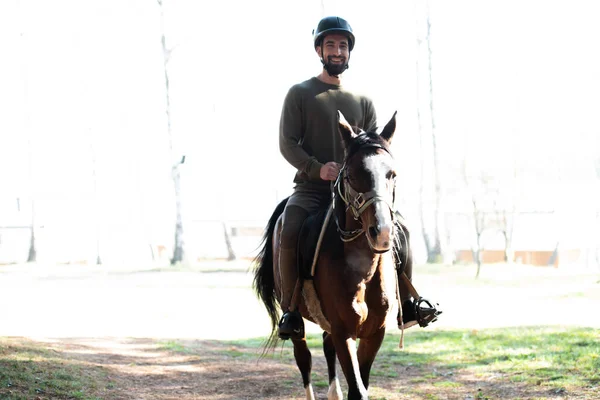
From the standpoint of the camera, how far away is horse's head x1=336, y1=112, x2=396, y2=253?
5.03 m

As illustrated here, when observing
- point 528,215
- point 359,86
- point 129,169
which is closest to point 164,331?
point 359,86

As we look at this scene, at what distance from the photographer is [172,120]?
34.6 meters

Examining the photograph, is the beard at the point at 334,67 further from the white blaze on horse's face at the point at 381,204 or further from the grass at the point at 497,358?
the grass at the point at 497,358

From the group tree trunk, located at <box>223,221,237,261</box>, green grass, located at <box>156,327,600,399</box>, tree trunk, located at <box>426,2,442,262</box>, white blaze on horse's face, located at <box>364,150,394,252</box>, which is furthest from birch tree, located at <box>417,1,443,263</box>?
white blaze on horse's face, located at <box>364,150,394,252</box>

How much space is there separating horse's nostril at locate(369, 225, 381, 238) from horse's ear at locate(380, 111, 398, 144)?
0.97 metres

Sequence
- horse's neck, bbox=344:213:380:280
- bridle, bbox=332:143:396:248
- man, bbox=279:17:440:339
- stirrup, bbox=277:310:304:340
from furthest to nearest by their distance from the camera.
Result: man, bbox=279:17:440:339
stirrup, bbox=277:310:304:340
horse's neck, bbox=344:213:380:280
bridle, bbox=332:143:396:248

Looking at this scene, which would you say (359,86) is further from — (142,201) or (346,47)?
(142,201)

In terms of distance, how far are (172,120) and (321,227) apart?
1156 inches

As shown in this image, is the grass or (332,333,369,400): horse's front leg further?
the grass

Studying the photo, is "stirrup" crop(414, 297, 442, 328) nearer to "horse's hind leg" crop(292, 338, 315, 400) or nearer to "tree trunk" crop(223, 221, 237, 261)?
"horse's hind leg" crop(292, 338, 315, 400)

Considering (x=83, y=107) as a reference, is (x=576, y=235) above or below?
below

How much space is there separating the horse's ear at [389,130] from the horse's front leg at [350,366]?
1.61 meters

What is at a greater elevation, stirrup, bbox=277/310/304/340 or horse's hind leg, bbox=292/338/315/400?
stirrup, bbox=277/310/304/340

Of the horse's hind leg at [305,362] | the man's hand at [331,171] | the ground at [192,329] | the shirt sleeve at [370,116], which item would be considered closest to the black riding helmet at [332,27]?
the shirt sleeve at [370,116]
